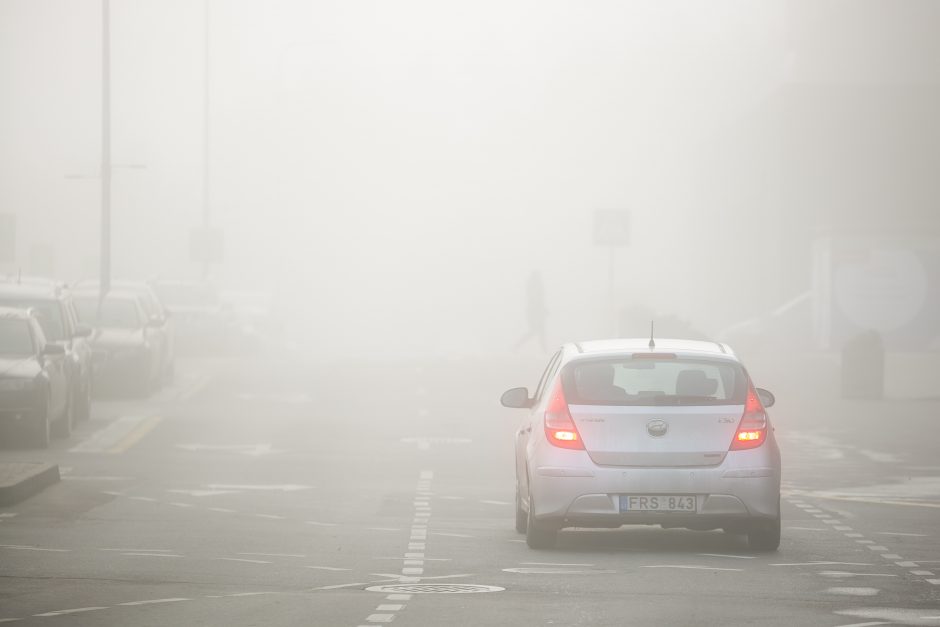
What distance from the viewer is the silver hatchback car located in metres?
13.6

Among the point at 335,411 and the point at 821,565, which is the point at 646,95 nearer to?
the point at 335,411

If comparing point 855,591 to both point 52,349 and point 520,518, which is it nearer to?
point 520,518

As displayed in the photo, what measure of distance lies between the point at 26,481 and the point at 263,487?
2.42 m

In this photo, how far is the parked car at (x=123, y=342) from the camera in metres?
32.7

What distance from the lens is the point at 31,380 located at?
893 inches

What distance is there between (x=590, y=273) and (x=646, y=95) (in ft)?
62.1

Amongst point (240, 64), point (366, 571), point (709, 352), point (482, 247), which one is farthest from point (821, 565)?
point (240, 64)

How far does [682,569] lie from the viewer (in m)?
12.8

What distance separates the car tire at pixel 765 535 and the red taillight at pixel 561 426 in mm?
1216

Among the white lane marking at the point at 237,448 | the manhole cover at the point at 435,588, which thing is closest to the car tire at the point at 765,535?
the manhole cover at the point at 435,588

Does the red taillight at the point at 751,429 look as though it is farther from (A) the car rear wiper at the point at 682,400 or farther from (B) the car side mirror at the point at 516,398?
(B) the car side mirror at the point at 516,398

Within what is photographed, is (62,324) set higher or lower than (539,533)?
higher

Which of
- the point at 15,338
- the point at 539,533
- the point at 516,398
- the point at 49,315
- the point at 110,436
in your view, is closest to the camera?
the point at 539,533

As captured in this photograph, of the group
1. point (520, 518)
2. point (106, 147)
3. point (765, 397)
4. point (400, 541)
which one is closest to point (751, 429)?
point (765, 397)
